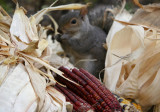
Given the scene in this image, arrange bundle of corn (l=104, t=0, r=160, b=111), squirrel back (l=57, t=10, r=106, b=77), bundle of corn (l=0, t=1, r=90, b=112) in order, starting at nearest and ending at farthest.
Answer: bundle of corn (l=0, t=1, r=90, b=112) → bundle of corn (l=104, t=0, r=160, b=111) → squirrel back (l=57, t=10, r=106, b=77)

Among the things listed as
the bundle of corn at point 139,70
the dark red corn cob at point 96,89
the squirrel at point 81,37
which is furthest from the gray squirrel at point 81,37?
the dark red corn cob at point 96,89

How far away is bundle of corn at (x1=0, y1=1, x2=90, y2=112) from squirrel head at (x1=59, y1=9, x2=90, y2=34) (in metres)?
0.64

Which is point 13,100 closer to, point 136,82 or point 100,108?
point 100,108

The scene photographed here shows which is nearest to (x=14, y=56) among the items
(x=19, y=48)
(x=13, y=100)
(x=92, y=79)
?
(x=19, y=48)

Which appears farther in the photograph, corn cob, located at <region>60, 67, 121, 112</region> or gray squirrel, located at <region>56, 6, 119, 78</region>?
gray squirrel, located at <region>56, 6, 119, 78</region>

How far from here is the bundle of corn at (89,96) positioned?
33.0 inches

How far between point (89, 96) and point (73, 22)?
2.82ft

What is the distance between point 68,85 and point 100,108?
7.1 inches

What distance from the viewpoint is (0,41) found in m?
0.84

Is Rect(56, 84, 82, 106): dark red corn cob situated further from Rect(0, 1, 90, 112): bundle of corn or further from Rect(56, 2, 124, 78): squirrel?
Rect(56, 2, 124, 78): squirrel

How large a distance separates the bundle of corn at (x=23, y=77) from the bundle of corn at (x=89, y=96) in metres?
0.06

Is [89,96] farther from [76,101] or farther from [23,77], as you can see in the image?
[23,77]

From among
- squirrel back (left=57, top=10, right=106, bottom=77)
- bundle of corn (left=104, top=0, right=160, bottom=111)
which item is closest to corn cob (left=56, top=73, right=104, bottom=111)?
bundle of corn (left=104, top=0, right=160, bottom=111)

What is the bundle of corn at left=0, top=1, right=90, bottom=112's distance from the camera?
677 mm
